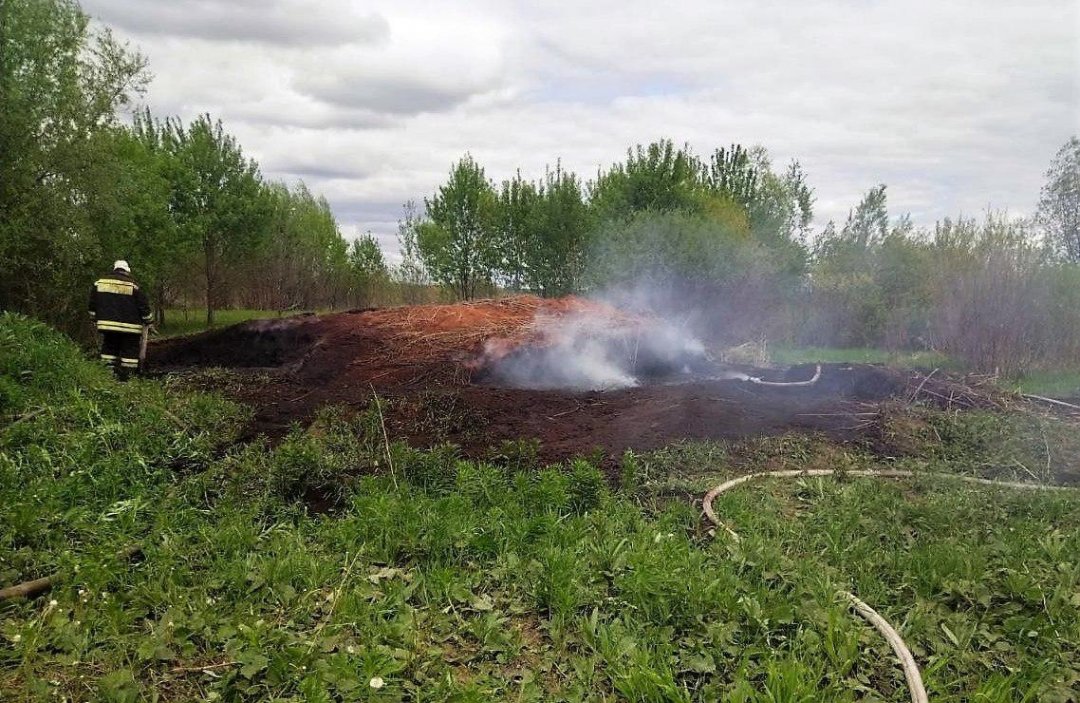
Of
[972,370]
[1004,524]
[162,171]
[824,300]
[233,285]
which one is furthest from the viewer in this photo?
[233,285]

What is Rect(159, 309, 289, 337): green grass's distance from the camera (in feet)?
55.1

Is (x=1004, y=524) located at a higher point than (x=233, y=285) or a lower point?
lower

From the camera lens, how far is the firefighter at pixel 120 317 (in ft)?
25.5

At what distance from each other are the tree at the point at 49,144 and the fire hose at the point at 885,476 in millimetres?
10831

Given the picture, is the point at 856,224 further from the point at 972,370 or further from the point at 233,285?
the point at 233,285

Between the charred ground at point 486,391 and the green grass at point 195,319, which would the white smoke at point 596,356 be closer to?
the charred ground at point 486,391

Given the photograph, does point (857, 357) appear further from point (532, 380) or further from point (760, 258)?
point (532, 380)

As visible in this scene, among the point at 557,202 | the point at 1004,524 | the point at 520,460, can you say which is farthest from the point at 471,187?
the point at 1004,524

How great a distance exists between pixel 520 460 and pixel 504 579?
1.87 meters

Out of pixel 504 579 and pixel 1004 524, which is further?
pixel 1004 524

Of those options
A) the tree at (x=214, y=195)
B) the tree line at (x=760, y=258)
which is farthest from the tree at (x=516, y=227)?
the tree at (x=214, y=195)

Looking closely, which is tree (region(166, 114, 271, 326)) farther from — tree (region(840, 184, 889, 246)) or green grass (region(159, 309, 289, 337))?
tree (region(840, 184, 889, 246))

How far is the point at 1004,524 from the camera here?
13.2 feet

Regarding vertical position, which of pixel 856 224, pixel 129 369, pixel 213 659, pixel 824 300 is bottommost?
pixel 213 659
